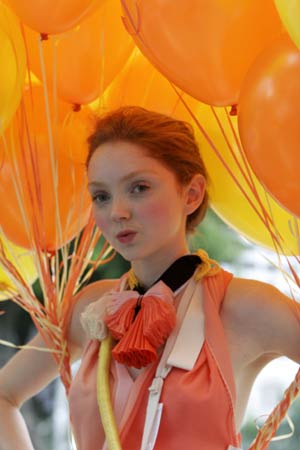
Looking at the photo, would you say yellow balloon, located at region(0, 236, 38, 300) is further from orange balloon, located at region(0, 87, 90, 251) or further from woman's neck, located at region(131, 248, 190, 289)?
woman's neck, located at region(131, 248, 190, 289)

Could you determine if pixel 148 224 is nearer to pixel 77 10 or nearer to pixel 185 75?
pixel 185 75

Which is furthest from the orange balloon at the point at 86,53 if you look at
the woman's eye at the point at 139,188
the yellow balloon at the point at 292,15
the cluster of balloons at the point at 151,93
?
the yellow balloon at the point at 292,15

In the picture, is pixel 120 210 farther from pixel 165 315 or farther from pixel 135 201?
pixel 165 315

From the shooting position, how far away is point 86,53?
1.45 meters

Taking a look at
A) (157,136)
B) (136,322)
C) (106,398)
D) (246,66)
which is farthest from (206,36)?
(106,398)

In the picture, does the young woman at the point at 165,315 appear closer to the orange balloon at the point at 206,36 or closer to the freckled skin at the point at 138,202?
the freckled skin at the point at 138,202

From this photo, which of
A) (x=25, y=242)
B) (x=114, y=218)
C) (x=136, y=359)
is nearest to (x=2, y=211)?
(x=25, y=242)

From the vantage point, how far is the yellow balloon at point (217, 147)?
1401 millimetres

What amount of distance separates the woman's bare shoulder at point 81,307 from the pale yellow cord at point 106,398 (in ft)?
0.52

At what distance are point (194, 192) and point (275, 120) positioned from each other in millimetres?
326

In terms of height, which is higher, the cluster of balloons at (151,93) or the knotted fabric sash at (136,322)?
the cluster of balloons at (151,93)

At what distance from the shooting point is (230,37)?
3.92ft

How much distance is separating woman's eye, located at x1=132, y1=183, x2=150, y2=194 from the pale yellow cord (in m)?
0.24

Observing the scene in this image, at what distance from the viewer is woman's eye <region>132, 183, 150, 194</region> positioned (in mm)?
1335
